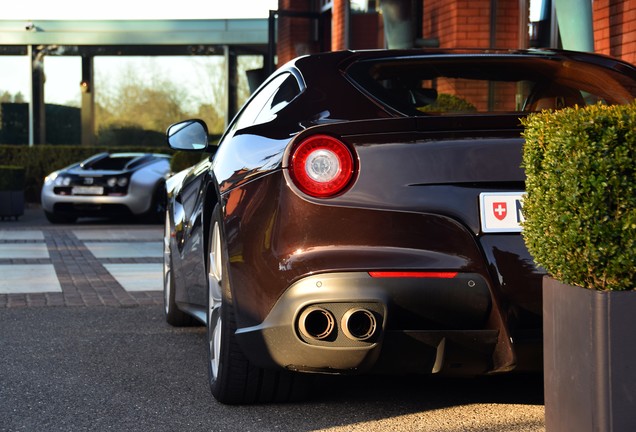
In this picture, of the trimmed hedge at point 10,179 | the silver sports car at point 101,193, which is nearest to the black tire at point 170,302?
the silver sports car at point 101,193

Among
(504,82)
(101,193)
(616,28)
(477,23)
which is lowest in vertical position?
(101,193)

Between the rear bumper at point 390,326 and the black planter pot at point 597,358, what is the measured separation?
61 centimetres

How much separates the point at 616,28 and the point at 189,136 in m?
4.80

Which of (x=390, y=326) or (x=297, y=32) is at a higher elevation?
(x=297, y=32)

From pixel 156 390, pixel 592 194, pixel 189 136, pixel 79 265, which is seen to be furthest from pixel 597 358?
pixel 79 265

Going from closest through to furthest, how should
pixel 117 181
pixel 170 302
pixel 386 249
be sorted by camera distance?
pixel 386 249 < pixel 170 302 < pixel 117 181

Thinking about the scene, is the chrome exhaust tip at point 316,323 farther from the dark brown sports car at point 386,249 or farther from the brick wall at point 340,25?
the brick wall at point 340,25

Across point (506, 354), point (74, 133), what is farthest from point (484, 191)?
point (74, 133)

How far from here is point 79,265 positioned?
35.6ft

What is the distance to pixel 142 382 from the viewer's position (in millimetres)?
4812

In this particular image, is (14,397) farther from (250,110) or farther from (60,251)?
(60,251)

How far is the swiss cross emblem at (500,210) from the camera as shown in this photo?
3691 millimetres

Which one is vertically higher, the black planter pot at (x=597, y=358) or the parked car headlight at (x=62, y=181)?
the black planter pot at (x=597, y=358)

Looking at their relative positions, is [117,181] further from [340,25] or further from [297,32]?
[297,32]
